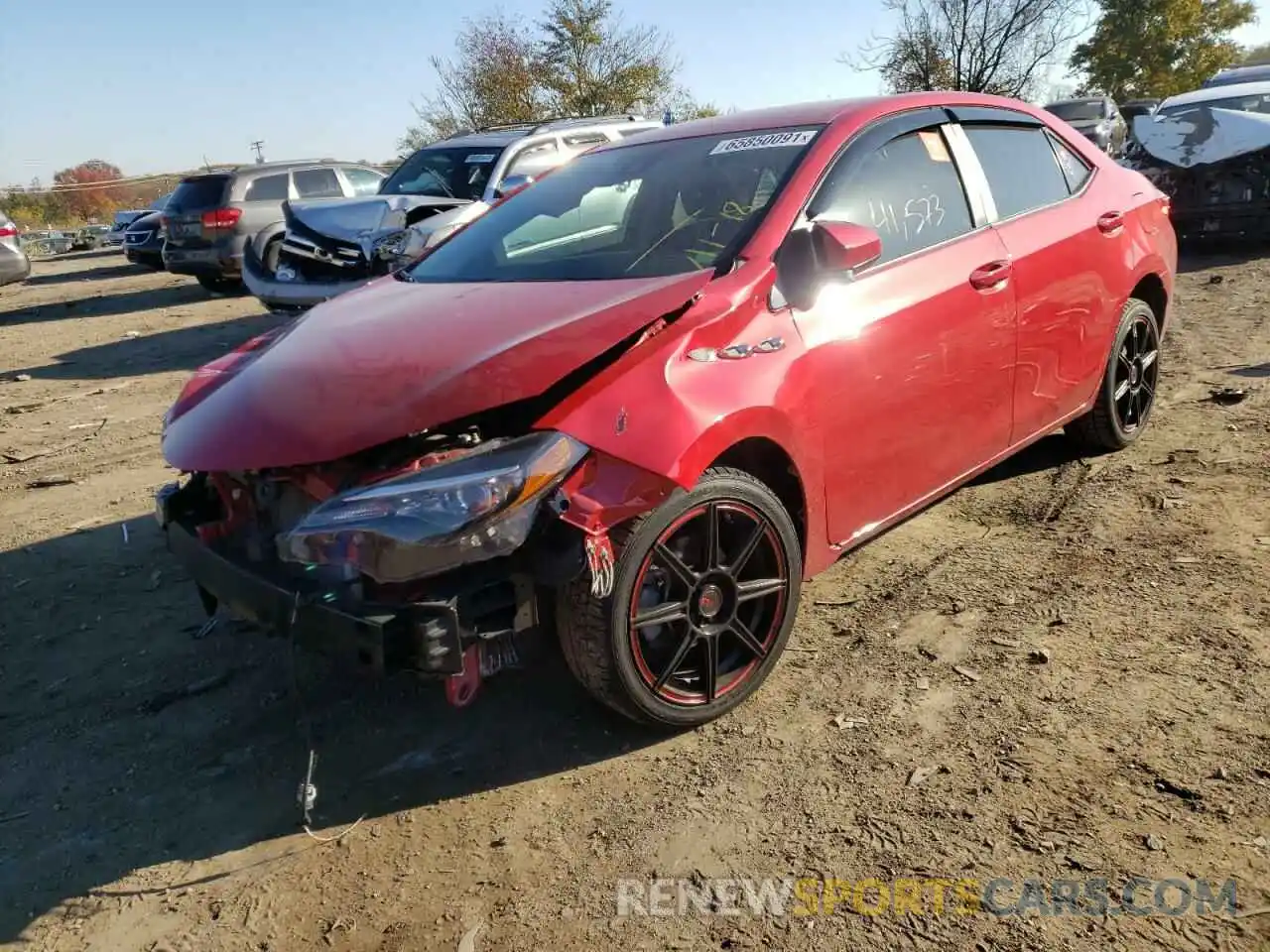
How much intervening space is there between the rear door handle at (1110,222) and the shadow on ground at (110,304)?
12.3m

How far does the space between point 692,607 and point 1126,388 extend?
310cm

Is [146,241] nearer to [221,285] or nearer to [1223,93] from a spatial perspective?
[221,285]

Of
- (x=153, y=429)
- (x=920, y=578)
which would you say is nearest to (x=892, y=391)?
(x=920, y=578)

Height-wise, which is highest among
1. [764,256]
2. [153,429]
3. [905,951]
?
[764,256]

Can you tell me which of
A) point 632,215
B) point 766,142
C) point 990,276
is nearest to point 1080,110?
point 990,276

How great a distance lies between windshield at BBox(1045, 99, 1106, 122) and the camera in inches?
805

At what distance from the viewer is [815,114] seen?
11.9 ft

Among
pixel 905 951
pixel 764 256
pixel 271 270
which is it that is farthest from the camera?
pixel 271 270

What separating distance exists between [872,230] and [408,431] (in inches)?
63.7

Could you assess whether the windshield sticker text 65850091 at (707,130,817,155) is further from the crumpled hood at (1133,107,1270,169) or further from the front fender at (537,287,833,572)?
the crumpled hood at (1133,107,1270,169)

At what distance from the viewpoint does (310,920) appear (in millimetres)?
2334

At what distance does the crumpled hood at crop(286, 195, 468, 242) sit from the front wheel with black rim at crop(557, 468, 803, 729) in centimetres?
627

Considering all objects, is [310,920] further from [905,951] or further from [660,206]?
[660,206]

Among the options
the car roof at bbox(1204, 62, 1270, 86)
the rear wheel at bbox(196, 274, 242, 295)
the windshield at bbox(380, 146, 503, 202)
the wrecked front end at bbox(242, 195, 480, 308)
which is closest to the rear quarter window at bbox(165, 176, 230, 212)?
the rear wheel at bbox(196, 274, 242, 295)
